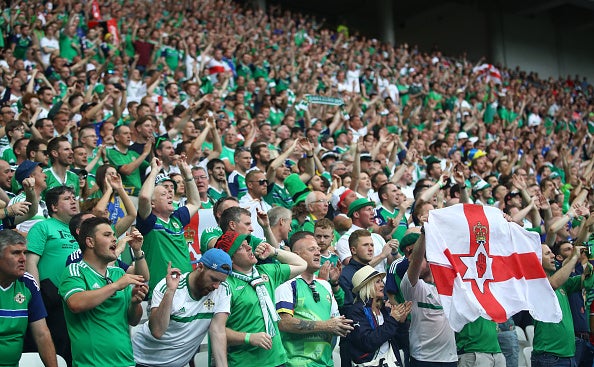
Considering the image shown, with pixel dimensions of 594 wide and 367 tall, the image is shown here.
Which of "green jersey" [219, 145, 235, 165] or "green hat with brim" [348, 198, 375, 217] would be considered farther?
"green jersey" [219, 145, 235, 165]

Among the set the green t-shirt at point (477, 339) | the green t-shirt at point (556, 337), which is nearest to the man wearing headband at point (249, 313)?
the green t-shirt at point (477, 339)

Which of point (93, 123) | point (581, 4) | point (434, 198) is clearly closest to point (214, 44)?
point (93, 123)

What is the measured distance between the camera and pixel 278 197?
26.7 feet

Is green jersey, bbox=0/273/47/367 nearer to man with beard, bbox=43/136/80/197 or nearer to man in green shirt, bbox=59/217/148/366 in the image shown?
man in green shirt, bbox=59/217/148/366

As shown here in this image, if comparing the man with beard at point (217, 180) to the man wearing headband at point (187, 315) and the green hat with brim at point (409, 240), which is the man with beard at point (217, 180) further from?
the man wearing headband at point (187, 315)

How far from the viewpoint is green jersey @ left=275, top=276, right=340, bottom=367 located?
16.1ft

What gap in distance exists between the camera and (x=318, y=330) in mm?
4801

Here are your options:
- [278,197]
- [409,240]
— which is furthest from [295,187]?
[409,240]

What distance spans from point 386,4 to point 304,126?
19.4 m

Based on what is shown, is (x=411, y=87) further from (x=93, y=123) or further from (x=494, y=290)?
(x=494, y=290)

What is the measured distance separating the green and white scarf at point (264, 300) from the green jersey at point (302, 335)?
25 cm

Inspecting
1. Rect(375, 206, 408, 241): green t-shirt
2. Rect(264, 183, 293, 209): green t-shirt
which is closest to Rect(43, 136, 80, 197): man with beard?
Rect(264, 183, 293, 209): green t-shirt

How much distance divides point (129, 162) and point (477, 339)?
442 centimetres

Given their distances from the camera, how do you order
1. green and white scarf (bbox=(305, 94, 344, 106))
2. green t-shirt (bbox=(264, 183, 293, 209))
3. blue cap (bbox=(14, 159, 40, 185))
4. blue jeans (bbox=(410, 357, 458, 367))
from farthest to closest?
1. green and white scarf (bbox=(305, 94, 344, 106))
2. green t-shirt (bbox=(264, 183, 293, 209))
3. blue cap (bbox=(14, 159, 40, 185))
4. blue jeans (bbox=(410, 357, 458, 367))
